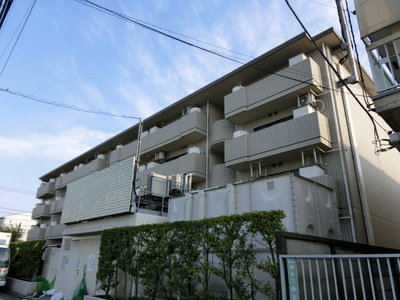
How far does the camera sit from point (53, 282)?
1694 cm

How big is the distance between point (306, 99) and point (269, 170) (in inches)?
147

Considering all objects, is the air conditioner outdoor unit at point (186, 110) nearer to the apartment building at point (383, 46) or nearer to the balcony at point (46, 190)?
the apartment building at point (383, 46)

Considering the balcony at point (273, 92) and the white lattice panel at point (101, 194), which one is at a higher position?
the balcony at point (273, 92)

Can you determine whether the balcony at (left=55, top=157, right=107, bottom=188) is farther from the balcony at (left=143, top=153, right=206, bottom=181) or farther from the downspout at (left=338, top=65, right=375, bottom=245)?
the downspout at (left=338, top=65, right=375, bottom=245)

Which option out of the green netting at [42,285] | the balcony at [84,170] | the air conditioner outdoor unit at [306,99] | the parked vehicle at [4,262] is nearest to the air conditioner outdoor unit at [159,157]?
the balcony at [84,170]

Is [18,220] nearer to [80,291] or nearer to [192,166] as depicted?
[80,291]

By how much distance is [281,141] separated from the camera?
13250 millimetres

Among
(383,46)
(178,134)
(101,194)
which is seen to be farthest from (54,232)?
(383,46)

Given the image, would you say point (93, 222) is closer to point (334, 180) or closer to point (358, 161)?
point (334, 180)

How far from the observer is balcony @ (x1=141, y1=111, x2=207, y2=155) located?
1827 centimetres

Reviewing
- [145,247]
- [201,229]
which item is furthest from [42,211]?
[201,229]

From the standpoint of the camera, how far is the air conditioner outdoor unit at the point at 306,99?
13257 mm

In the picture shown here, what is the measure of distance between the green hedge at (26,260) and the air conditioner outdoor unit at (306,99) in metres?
17.7

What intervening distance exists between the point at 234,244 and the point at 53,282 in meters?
13.8
